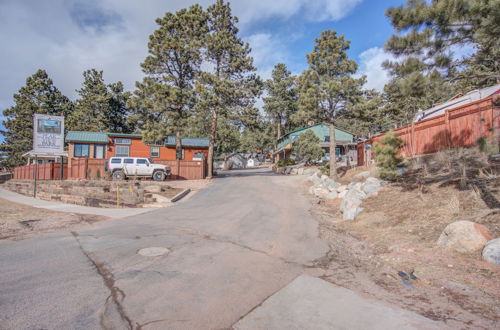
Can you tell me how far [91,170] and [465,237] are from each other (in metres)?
24.3

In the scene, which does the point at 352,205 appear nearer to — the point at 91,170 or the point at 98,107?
the point at 91,170

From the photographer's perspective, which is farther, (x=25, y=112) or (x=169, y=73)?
(x=25, y=112)

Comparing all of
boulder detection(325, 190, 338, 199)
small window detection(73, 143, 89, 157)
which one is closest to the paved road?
boulder detection(325, 190, 338, 199)

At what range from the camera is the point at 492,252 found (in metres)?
4.69

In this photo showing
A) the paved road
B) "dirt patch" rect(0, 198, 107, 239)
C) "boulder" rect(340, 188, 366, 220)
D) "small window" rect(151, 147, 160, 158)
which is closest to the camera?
the paved road

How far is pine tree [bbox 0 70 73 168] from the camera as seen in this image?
4081 centimetres

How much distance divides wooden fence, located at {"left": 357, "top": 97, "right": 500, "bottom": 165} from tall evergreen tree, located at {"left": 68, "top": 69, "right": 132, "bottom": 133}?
37533 millimetres

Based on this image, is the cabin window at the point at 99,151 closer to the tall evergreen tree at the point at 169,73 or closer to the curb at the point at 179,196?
the tall evergreen tree at the point at 169,73

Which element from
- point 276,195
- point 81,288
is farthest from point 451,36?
point 276,195

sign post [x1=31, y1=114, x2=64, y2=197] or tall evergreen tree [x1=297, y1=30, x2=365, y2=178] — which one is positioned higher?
tall evergreen tree [x1=297, y1=30, x2=365, y2=178]

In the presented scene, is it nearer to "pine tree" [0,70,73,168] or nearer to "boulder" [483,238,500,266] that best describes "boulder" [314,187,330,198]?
"boulder" [483,238,500,266]

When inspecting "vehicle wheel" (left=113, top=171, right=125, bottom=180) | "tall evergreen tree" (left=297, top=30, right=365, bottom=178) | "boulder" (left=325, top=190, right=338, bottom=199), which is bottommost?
"boulder" (left=325, top=190, right=338, bottom=199)

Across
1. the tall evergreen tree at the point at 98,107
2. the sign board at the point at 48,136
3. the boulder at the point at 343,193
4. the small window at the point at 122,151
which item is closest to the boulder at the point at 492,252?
the boulder at the point at 343,193

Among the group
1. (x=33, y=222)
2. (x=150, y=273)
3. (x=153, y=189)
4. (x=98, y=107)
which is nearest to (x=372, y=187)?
(x=150, y=273)
